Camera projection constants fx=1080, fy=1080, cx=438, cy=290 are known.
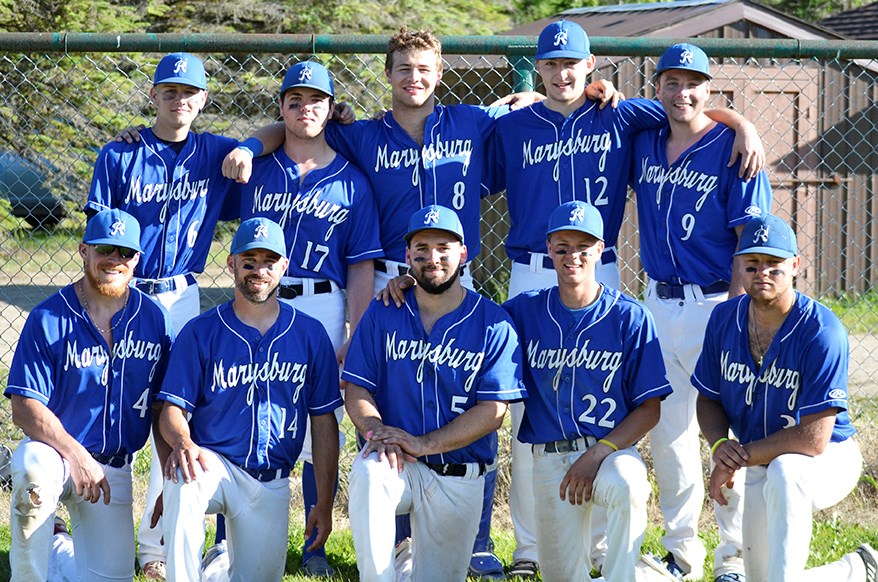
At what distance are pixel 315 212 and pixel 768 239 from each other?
6.01 ft

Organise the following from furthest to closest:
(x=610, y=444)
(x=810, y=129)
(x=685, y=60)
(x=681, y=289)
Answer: (x=810, y=129) < (x=681, y=289) < (x=685, y=60) < (x=610, y=444)

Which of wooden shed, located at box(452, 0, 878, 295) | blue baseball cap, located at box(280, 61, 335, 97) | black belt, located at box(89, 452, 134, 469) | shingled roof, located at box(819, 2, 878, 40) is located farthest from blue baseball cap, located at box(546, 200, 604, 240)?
shingled roof, located at box(819, 2, 878, 40)

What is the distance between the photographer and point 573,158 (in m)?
4.58

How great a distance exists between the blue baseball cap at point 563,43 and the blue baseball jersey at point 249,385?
1.50 meters

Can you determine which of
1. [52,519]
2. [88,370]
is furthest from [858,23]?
[52,519]

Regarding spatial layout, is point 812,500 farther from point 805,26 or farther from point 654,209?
point 805,26

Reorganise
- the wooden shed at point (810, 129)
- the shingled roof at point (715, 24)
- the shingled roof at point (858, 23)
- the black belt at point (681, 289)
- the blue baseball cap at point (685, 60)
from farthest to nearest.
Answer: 1. the shingled roof at point (858, 23)
2. the wooden shed at point (810, 129)
3. the shingled roof at point (715, 24)
4. the black belt at point (681, 289)
5. the blue baseball cap at point (685, 60)

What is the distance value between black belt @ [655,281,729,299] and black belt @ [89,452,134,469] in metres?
2.28

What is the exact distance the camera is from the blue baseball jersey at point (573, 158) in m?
4.59

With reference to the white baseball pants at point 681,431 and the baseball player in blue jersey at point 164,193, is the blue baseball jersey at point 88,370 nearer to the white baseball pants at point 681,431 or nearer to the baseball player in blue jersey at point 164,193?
the baseball player in blue jersey at point 164,193

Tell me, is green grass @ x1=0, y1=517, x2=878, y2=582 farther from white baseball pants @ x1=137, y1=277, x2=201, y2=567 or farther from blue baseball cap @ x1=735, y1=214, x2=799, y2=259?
blue baseball cap @ x1=735, y1=214, x2=799, y2=259

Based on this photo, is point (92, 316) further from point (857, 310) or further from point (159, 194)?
point (857, 310)

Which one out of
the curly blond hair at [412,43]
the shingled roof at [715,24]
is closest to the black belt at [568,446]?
the curly blond hair at [412,43]

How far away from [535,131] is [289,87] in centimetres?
106
